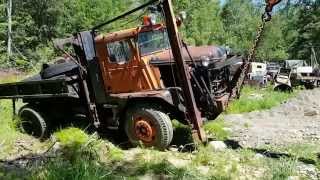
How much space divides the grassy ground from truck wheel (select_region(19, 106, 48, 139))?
591 millimetres

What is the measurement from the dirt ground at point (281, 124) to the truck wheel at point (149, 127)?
63.3 inches

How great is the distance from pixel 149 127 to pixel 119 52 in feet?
5.76

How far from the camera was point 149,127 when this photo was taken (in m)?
10.0

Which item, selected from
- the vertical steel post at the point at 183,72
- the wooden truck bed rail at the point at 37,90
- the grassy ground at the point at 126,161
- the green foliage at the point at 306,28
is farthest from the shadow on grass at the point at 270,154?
the green foliage at the point at 306,28

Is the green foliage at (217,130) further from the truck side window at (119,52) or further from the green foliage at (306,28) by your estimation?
the green foliage at (306,28)

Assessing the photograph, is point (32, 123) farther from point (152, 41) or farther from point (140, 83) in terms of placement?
point (152, 41)

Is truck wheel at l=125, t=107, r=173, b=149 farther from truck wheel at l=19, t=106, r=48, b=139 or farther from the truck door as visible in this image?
truck wheel at l=19, t=106, r=48, b=139

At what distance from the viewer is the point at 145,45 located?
10.6m

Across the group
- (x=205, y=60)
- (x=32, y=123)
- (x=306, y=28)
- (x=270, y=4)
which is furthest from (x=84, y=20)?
(x=270, y=4)

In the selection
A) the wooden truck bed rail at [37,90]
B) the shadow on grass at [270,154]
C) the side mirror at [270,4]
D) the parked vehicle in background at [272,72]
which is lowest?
the parked vehicle in background at [272,72]

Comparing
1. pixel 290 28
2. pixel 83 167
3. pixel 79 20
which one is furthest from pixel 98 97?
pixel 290 28

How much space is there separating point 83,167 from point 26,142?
533cm

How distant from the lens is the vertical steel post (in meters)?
9.74

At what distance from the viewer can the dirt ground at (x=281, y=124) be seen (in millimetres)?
10875
